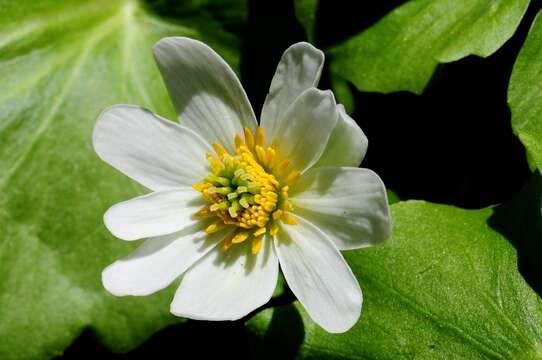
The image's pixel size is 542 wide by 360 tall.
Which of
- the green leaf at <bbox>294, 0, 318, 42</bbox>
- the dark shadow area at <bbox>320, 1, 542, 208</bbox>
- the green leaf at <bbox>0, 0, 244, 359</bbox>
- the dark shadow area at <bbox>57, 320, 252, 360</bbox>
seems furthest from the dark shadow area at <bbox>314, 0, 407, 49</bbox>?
the dark shadow area at <bbox>57, 320, 252, 360</bbox>

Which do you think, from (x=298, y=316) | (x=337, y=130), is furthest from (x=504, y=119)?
(x=298, y=316)

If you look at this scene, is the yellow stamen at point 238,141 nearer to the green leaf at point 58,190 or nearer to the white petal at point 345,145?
the white petal at point 345,145

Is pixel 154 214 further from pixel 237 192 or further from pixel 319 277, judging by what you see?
pixel 319 277

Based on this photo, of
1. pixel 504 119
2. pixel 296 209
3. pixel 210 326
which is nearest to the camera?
pixel 296 209

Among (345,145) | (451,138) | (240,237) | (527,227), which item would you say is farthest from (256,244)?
(451,138)

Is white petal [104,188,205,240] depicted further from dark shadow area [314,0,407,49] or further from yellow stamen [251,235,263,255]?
dark shadow area [314,0,407,49]

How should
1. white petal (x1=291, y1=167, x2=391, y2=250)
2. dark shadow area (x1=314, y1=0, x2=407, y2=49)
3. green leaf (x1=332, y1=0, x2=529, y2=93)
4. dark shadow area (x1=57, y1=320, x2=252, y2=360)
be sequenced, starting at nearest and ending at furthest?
white petal (x1=291, y1=167, x2=391, y2=250) → green leaf (x1=332, y1=0, x2=529, y2=93) → dark shadow area (x1=314, y1=0, x2=407, y2=49) → dark shadow area (x1=57, y1=320, x2=252, y2=360)

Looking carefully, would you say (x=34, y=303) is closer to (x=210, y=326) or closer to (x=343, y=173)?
(x=210, y=326)
